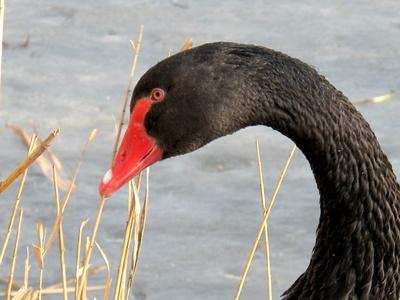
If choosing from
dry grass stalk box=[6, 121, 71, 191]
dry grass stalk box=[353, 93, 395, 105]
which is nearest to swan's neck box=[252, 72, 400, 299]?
dry grass stalk box=[6, 121, 71, 191]

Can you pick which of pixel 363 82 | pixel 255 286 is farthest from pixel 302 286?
pixel 363 82

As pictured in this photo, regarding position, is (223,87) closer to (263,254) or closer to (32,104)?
(263,254)

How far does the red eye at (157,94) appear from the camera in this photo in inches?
98.8

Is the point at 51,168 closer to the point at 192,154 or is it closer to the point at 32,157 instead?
the point at 192,154

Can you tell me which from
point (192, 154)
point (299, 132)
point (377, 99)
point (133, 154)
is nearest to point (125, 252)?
point (133, 154)

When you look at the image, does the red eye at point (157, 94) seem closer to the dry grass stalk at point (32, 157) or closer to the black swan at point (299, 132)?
the black swan at point (299, 132)

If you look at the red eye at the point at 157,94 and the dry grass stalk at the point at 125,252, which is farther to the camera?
the dry grass stalk at the point at 125,252

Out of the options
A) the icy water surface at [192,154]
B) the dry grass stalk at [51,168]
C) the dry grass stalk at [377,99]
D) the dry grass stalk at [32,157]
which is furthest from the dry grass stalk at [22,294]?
the dry grass stalk at [377,99]

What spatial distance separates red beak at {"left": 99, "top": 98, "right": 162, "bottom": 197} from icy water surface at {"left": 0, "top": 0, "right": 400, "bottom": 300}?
1.48 metres

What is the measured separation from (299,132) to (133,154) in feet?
1.63

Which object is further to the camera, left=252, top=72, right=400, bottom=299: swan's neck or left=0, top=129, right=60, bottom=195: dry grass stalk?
left=252, top=72, right=400, bottom=299: swan's neck

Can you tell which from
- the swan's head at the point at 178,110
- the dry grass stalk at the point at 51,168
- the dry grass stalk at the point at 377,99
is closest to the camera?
the swan's head at the point at 178,110

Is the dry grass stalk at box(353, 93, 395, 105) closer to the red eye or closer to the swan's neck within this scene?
the swan's neck

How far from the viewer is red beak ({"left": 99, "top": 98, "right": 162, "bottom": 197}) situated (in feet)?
8.42
